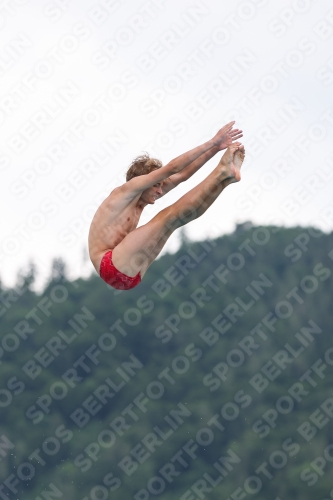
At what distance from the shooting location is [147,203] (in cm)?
982

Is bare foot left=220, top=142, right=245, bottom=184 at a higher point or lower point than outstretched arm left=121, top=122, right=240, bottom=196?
lower

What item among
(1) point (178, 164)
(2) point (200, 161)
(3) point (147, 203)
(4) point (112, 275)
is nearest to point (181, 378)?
(3) point (147, 203)

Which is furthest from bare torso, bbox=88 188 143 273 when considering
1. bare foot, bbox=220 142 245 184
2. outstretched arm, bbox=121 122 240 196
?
bare foot, bbox=220 142 245 184

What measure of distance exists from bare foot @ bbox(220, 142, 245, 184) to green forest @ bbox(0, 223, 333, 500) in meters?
34.4

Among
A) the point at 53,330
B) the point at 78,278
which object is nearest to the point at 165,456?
the point at 53,330

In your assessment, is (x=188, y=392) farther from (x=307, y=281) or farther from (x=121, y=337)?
(x=307, y=281)

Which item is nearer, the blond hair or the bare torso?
the bare torso

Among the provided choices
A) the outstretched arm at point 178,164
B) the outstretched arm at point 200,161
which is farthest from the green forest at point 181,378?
the outstretched arm at point 178,164

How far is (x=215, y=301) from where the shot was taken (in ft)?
180

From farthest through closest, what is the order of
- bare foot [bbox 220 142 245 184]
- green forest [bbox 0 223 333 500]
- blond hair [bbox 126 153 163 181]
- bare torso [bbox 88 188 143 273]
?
green forest [bbox 0 223 333 500] → blond hair [bbox 126 153 163 181] → bare torso [bbox 88 188 143 273] → bare foot [bbox 220 142 245 184]

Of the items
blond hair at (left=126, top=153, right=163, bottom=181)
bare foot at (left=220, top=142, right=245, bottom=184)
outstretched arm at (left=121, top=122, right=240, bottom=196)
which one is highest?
blond hair at (left=126, top=153, right=163, bottom=181)

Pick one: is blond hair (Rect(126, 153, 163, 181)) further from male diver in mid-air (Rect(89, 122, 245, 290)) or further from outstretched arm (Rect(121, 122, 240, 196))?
outstretched arm (Rect(121, 122, 240, 196))

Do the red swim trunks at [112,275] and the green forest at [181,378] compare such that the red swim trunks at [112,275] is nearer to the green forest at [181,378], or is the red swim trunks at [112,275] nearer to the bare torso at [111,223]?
the bare torso at [111,223]

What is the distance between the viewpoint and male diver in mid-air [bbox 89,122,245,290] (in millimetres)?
9078
